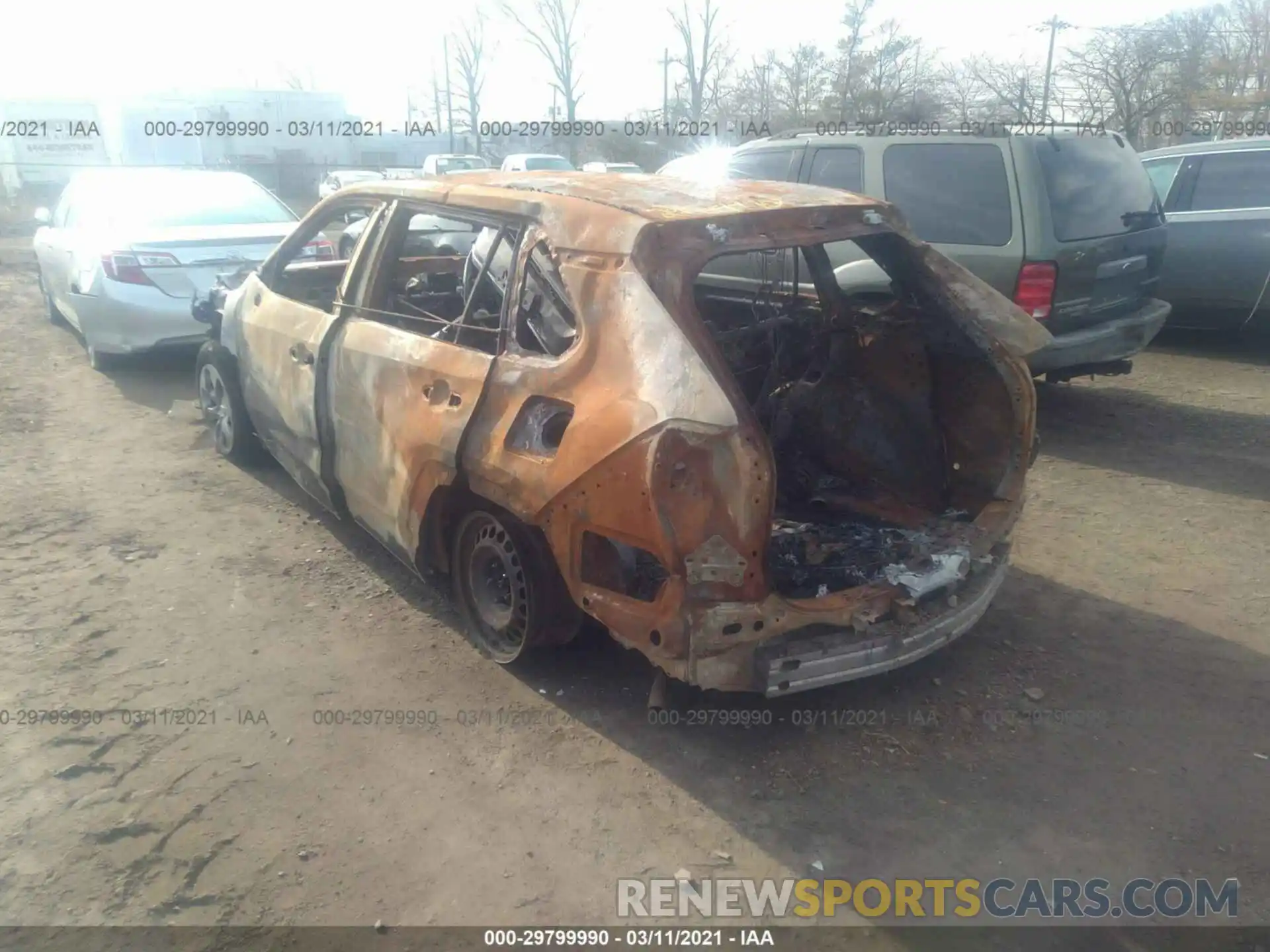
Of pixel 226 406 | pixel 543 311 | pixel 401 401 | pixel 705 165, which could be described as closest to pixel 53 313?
pixel 226 406

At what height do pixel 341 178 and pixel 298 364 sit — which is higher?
pixel 341 178

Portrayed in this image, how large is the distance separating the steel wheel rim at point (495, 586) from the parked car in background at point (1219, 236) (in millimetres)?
7641

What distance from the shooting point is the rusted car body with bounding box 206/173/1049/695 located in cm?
291

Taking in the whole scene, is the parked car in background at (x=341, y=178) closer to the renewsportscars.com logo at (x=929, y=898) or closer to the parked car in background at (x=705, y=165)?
the parked car in background at (x=705, y=165)

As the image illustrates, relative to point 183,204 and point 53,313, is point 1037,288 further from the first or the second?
point 53,313

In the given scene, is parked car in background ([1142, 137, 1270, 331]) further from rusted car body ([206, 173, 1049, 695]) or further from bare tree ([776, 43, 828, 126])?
bare tree ([776, 43, 828, 126])

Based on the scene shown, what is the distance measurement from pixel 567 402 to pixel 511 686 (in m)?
1.24

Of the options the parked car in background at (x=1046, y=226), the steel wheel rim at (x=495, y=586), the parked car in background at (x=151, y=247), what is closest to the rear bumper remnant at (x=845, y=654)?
the steel wheel rim at (x=495, y=586)

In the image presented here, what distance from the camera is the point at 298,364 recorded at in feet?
15.2

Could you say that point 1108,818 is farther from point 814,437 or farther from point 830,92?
point 830,92

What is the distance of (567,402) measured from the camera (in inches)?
123

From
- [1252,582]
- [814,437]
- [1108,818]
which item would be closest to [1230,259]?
[1252,582]

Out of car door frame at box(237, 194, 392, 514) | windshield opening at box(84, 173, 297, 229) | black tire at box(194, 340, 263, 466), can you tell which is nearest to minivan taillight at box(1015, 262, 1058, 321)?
car door frame at box(237, 194, 392, 514)

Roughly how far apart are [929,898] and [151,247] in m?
7.38
